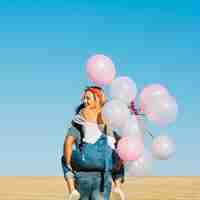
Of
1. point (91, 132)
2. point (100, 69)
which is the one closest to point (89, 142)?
point (91, 132)

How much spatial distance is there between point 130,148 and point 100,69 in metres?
1.04

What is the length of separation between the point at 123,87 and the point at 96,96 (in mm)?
348

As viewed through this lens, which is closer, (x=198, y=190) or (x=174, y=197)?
(x=174, y=197)

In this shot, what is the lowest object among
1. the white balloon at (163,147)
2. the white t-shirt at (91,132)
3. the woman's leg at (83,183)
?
the woman's leg at (83,183)

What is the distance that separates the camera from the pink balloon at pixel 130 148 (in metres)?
8.52

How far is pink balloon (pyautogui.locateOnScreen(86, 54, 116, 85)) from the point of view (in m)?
8.76

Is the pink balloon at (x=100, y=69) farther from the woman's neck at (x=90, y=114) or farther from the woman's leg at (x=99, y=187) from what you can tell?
the woman's leg at (x=99, y=187)

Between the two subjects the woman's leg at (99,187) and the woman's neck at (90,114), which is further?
the woman's neck at (90,114)

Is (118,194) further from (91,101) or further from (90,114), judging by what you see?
(91,101)

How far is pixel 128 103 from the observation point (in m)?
8.88

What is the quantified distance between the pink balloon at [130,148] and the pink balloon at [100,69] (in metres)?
0.78

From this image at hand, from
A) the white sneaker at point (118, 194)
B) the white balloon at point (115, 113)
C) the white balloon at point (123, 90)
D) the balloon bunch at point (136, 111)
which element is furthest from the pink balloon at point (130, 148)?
Result: the white balloon at point (123, 90)

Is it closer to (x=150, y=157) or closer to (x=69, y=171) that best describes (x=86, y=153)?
(x=69, y=171)

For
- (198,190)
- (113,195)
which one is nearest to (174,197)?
(198,190)
